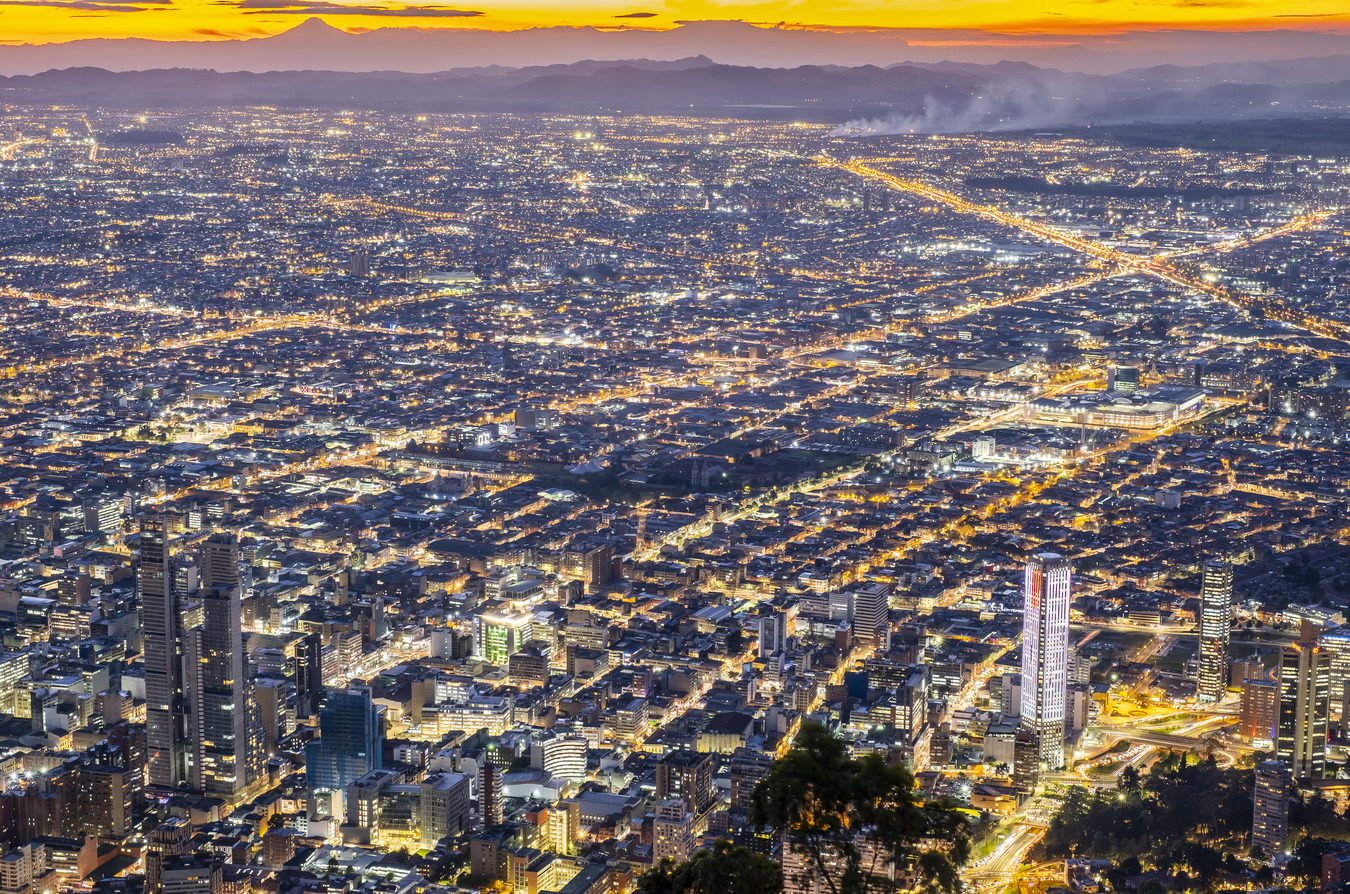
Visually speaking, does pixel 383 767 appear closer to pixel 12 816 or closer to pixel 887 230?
pixel 12 816

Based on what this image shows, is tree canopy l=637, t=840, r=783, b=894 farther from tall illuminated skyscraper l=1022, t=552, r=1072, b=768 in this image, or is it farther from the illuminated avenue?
tall illuminated skyscraper l=1022, t=552, r=1072, b=768

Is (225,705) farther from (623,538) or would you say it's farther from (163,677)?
(623,538)

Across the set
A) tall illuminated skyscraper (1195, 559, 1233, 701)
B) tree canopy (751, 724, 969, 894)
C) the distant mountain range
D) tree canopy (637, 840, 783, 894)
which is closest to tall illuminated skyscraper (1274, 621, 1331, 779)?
tall illuminated skyscraper (1195, 559, 1233, 701)

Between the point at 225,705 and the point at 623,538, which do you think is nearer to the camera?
the point at 225,705

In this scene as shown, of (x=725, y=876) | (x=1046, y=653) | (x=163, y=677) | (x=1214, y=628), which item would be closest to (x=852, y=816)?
(x=725, y=876)

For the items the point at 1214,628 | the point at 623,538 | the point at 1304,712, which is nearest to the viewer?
the point at 1304,712

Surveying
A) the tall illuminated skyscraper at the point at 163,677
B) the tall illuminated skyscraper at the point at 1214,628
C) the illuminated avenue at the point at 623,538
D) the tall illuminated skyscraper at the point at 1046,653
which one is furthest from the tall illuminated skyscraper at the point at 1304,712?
the tall illuminated skyscraper at the point at 163,677
